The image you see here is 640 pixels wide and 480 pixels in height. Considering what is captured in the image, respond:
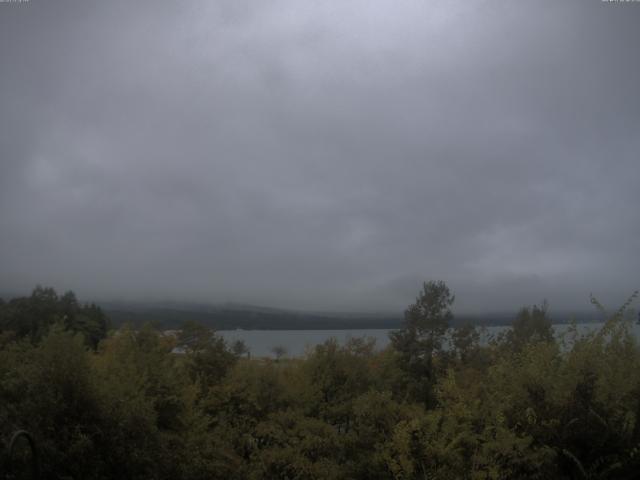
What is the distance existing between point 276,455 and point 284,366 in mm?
16740

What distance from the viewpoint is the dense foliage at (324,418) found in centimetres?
1323

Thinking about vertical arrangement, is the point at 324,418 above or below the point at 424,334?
below

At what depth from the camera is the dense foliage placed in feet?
43.4

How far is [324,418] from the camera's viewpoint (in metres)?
29.3

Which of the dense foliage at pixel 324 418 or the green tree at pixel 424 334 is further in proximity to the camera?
the green tree at pixel 424 334

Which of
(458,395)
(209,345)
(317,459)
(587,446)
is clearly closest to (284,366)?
(209,345)

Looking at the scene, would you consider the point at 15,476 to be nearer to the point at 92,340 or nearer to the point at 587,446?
the point at 587,446

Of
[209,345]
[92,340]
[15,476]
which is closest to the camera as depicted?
[15,476]

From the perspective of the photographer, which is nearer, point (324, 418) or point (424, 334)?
point (324, 418)

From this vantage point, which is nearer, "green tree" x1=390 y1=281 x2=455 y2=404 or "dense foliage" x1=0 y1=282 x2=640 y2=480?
"dense foliage" x1=0 y1=282 x2=640 y2=480

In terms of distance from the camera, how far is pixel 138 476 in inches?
610

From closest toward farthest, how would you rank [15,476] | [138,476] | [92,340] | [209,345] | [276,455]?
[15,476], [138,476], [276,455], [209,345], [92,340]

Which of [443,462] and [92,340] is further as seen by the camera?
[92,340]

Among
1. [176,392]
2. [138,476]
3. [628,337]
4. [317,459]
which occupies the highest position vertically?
[628,337]
